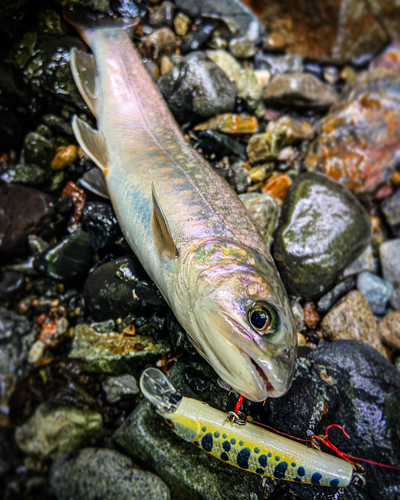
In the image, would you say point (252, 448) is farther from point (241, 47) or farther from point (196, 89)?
point (241, 47)

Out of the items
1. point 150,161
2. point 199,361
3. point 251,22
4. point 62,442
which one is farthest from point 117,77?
point 62,442

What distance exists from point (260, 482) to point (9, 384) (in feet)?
6.32

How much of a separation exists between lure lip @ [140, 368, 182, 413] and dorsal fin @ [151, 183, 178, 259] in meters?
0.95

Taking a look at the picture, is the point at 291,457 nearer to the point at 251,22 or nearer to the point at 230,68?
the point at 230,68

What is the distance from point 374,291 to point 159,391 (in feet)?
8.53

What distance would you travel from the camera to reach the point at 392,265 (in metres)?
3.57

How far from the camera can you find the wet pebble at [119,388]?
2.51m

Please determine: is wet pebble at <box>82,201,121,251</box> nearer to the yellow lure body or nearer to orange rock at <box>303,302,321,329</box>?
the yellow lure body

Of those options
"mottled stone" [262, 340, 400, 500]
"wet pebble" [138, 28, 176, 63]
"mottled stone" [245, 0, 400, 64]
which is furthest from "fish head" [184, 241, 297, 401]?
"mottled stone" [245, 0, 400, 64]

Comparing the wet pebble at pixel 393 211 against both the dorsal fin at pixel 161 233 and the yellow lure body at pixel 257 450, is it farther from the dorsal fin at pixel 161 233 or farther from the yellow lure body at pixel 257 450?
the dorsal fin at pixel 161 233

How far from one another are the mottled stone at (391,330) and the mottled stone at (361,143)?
153 cm

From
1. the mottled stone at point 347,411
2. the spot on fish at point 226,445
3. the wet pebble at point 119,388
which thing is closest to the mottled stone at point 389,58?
the mottled stone at point 347,411

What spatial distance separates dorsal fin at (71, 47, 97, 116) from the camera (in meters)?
2.93

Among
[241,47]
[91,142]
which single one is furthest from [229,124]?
Answer: [91,142]
